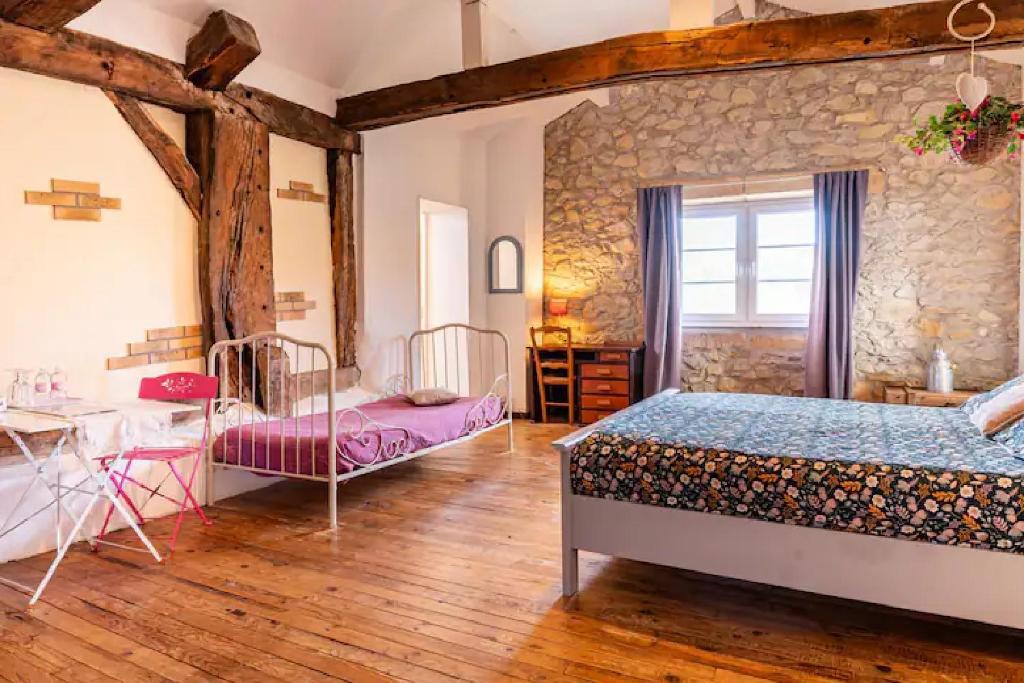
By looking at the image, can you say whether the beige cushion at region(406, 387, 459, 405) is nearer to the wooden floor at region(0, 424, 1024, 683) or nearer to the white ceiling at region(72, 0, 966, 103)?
the wooden floor at region(0, 424, 1024, 683)

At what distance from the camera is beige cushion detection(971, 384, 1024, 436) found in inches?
102

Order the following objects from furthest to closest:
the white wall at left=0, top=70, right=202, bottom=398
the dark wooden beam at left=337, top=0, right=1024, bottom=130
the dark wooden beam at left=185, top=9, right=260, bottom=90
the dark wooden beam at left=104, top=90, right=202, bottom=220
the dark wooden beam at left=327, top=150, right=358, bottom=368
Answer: the dark wooden beam at left=327, top=150, right=358, bottom=368
the dark wooden beam at left=185, top=9, right=260, bottom=90
the dark wooden beam at left=104, top=90, right=202, bottom=220
the dark wooden beam at left=337, top=0, right=1024, bottom=130
the white wall at left=0, top=70, right=202, bottom=398

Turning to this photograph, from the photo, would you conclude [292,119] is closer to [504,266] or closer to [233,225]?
[233,225]

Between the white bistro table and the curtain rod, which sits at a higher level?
the curtain rod

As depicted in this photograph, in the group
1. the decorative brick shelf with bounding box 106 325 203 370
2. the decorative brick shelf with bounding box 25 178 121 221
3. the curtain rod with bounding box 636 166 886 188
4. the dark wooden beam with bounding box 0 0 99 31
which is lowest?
the decorative brick shelf with bounding box 106 325 203 370

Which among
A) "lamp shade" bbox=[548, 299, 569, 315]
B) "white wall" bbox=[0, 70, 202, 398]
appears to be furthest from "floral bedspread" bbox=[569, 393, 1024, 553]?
"lamp shade" bbox=[548, 299, 569, 315]

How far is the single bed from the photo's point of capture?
2029mm

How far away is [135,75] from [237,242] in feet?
3.27

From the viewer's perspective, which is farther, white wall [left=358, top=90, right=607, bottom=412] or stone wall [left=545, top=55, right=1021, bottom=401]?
white wall [left=358, top=90, right=607, bottom=412]

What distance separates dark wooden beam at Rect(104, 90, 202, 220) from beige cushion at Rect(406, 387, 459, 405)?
1717 millimetres

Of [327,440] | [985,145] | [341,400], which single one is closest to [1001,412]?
[985,145]

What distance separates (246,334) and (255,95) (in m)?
1.44

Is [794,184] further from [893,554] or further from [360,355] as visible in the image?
[893,554]

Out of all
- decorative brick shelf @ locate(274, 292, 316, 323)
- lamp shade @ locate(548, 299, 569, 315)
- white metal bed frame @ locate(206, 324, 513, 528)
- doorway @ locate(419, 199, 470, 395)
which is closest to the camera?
white metal bed frame @ locate(206, 324, 513, 528)
